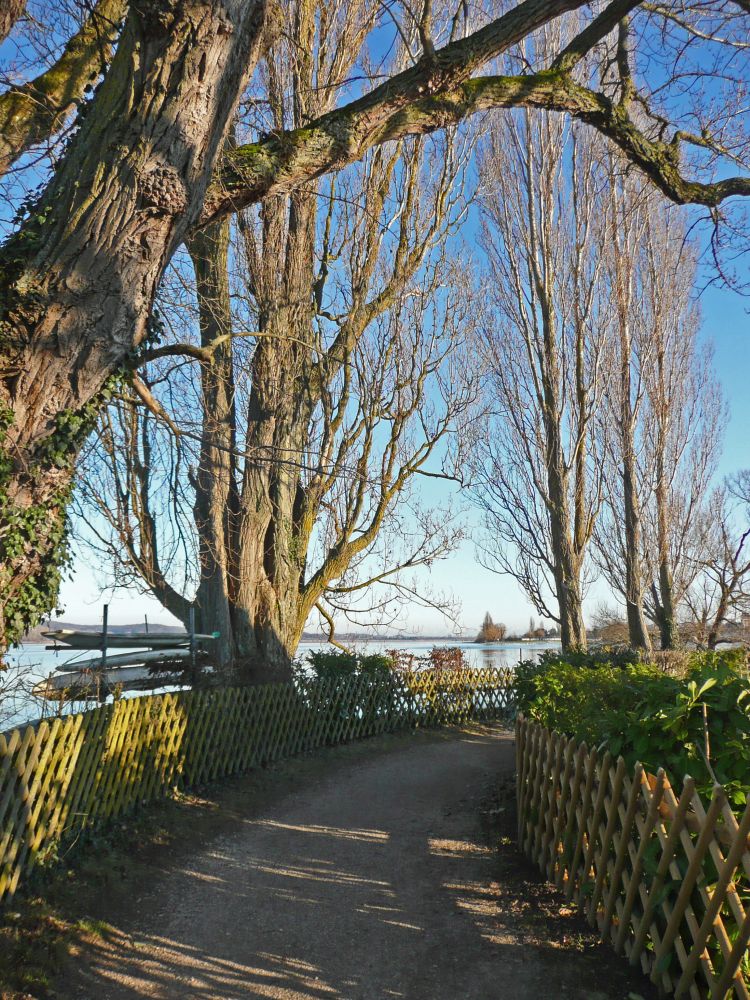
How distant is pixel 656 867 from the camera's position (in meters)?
3.69

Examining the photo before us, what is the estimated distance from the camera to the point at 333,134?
16.8 feet

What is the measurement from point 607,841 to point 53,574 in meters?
3.81

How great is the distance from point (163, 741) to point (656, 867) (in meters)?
5.56

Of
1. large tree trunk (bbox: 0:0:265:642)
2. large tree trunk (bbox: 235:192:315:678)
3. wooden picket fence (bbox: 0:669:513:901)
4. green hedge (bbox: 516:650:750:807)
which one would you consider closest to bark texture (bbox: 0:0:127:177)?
large tree trunk (bbox: 0:0:265:642)

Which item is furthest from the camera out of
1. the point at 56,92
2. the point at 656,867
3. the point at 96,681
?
the point at 96,681

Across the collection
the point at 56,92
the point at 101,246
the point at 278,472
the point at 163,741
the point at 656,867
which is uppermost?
the point at 56,92

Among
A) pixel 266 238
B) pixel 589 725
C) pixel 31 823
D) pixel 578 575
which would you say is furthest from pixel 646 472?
pixel 31 823

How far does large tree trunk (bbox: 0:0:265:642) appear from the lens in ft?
13.2

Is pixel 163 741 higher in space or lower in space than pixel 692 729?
lower

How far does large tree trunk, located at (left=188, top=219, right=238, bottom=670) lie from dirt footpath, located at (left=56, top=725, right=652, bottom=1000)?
3711mm

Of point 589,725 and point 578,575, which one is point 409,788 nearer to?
point 589,725

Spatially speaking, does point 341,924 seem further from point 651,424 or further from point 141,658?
point 651,424

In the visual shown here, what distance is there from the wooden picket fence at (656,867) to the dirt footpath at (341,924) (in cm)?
26

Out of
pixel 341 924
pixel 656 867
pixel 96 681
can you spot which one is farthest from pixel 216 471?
pixel 656 867
